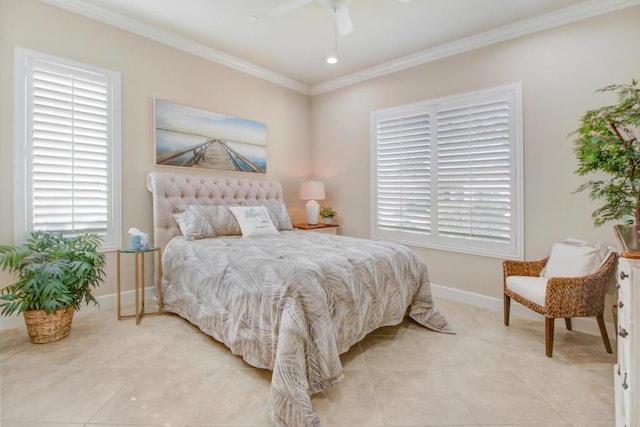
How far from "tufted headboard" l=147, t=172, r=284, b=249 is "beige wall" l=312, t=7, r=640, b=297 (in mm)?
2267

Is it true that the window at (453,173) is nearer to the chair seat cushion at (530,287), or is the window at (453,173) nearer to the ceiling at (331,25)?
the chair seat cushion at (530,287)

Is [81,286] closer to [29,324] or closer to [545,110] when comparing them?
[29,324]

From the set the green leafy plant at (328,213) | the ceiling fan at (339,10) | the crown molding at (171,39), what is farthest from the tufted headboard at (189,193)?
the ceiling fan at (339,10)

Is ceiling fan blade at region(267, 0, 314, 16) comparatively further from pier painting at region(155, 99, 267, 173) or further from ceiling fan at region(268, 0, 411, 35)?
pier painting at region(155, 99, 267, 173)

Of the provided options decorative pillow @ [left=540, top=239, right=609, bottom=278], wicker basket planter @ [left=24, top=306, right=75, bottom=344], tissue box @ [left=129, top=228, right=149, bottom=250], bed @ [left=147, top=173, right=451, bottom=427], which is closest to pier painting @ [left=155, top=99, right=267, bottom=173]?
bed @ [left=147, top=173, right=451, bottom=427]

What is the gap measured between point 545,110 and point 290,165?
10.6ft

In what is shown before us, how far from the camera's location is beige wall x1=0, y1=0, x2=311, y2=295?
2531 millimetres

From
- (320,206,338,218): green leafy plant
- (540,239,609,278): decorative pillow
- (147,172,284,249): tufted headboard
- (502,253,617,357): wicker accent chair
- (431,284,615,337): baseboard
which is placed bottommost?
(431,284,615,337): baseboard

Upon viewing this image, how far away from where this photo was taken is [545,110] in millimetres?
2938

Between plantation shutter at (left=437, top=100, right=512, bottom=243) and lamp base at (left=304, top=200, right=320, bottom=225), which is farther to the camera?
lamp base at (left=304, top=200, right=320, bottom=225)

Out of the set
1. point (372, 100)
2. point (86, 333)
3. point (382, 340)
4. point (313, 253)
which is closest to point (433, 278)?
point (382, 340)

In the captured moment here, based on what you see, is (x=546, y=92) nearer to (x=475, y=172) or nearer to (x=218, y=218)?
(x=475, y=172)

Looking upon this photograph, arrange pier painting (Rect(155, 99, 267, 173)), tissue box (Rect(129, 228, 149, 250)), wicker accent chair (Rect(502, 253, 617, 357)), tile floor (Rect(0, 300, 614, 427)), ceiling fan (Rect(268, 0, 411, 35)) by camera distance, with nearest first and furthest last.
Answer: tile floor (Rect(0, 300, 614, 427)) < wicker accent chair (Rect(502, 253, 617, 357)) < ceiling fan (Rect(268, 0, 411, 35)) < tissue box (Rect(129, 228, 149, 250)) < pier painting (Rect(155, 99, 267, 173))

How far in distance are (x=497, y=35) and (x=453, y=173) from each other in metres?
1.48
